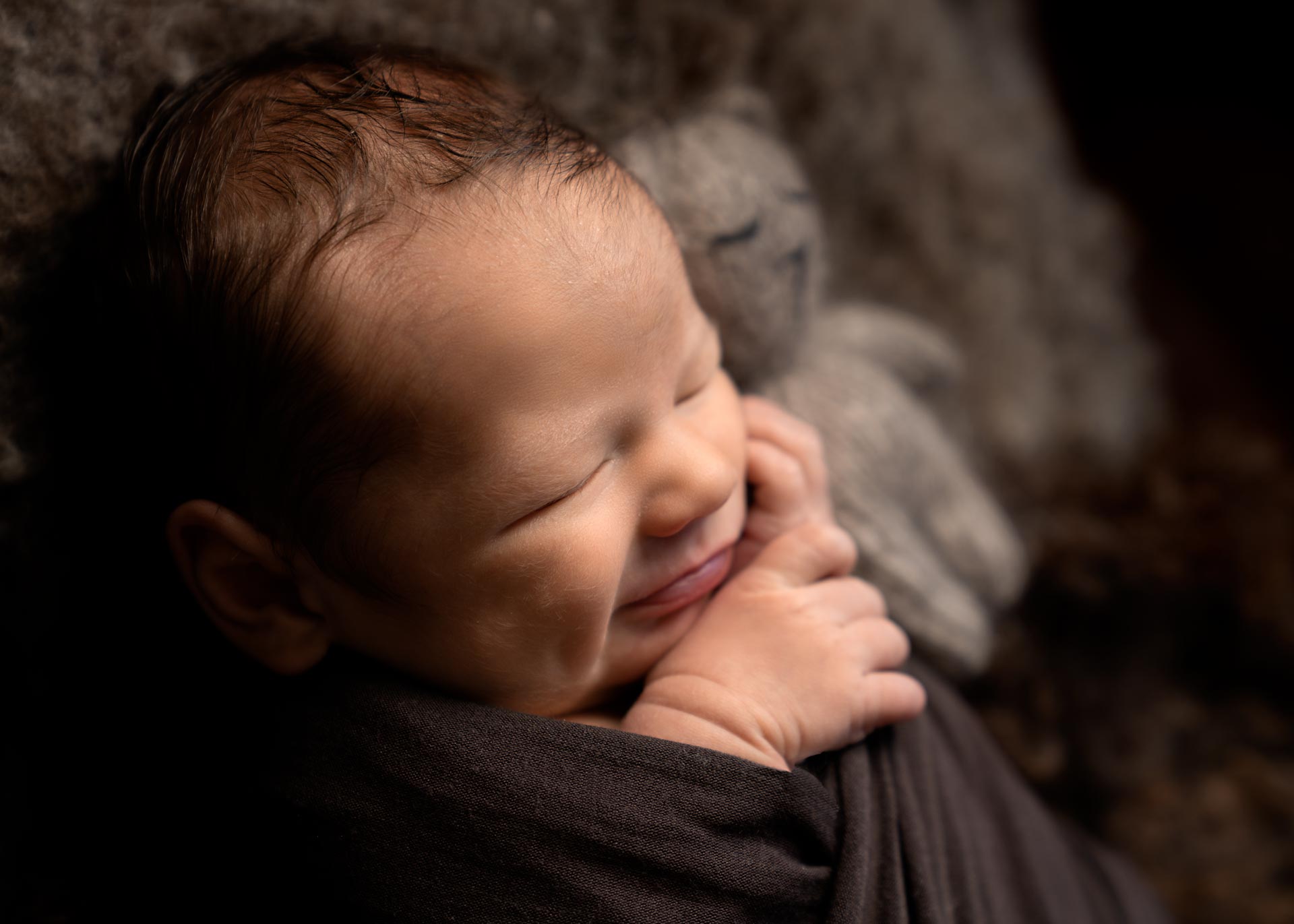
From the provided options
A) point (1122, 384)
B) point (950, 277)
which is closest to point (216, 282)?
point (950, 277)

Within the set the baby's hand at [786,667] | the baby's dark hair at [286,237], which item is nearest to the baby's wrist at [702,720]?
the baby's hand at [786,667]

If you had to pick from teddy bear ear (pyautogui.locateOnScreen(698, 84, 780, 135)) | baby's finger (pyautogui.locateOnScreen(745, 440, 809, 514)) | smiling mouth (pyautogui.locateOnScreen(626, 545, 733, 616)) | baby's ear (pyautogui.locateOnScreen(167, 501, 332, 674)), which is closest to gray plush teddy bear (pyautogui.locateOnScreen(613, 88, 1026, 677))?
teddy bear ear (pyautogui.locateOnScreen(698, 84, 780, 135))

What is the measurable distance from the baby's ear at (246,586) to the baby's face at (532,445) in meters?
0.03

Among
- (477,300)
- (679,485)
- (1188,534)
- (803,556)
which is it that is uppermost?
(477,300)

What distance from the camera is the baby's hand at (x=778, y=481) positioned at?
0.89 metres

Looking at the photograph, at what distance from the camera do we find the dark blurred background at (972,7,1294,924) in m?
1.29

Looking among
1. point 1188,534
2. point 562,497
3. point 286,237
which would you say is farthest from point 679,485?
point 1188,534

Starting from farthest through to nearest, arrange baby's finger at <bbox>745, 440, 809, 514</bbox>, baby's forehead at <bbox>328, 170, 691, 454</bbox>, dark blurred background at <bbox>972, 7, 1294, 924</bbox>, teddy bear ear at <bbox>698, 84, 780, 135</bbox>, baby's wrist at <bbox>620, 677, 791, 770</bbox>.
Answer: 1. dark blurred background at <bbox>972, 7, 1294, 924</bbox>
2. teddy bear ear at <bbox>698, 84, 780, 135</bbox>
3. baby's finger at <bbox>745, 440, 809, 514</bbox>
4. baby's wrist at <bbox>620, 677, 791, 770</bbox>
5. baby's forehead at <bbox>328, 170, 691, 454</bbox>

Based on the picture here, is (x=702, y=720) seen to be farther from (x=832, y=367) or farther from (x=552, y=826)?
(x=832, y=367)

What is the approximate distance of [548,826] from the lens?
0.71 m

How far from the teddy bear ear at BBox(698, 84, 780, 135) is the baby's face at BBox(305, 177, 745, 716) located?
334 mm

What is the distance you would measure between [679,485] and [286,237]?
34cm

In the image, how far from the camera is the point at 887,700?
2.72ft

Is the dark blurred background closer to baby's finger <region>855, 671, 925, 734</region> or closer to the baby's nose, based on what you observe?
baby's finger <region>855, 671, 925, 734</region>
